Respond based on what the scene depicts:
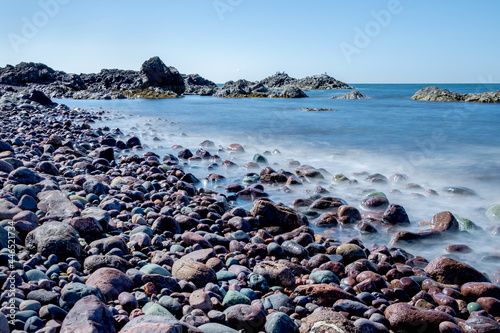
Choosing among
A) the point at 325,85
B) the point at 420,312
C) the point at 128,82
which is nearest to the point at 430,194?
the point at 420,312

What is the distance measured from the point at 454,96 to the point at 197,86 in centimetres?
A: 5248

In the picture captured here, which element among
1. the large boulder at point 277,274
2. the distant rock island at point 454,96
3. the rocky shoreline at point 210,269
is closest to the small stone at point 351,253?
the rocky shoreline at point 210,269

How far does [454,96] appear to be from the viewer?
4691 centimetres

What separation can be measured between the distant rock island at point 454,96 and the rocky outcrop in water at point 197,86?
130ft

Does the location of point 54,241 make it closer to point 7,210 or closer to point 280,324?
point 7,210

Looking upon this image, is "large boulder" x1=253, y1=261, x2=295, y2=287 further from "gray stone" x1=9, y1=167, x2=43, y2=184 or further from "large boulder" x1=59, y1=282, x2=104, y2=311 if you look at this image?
"gray stone" x1=9, y1=167, x2=43, y2=184

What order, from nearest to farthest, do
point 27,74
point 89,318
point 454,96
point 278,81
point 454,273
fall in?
point 89,318 → point 454,273 → point 454,96 → point 27,74 → point 278,81

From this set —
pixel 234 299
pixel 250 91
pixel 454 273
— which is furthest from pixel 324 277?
pixel 250 91

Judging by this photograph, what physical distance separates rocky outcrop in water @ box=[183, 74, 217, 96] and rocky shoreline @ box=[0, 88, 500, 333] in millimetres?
67012

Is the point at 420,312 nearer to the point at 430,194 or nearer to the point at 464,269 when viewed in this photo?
the point at 464,269

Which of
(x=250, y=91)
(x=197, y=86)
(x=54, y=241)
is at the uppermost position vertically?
(x=197, y=86)

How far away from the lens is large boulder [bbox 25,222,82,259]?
139 inches

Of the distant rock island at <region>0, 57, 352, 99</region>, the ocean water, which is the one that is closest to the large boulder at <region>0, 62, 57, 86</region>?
the distant rock island at <region>0, 57, 352, 99</region>

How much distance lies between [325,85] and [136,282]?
112166 mm
